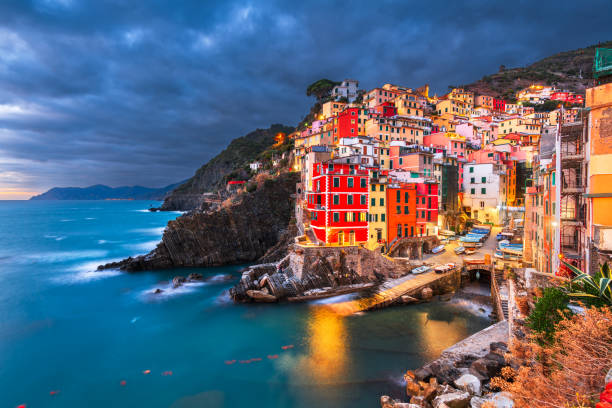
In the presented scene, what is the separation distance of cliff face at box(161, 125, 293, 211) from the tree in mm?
30461

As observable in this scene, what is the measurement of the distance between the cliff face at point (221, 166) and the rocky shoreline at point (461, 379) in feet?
347

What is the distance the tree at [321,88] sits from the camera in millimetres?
89938

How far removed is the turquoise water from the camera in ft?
54.3

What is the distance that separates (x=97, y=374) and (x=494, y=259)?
35.7 meters

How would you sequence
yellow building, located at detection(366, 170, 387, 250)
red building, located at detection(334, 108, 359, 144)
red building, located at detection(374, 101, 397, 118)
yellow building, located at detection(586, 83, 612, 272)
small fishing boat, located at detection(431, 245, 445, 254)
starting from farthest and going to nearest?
1. red building, located at detection(374, 101, 397, 118)
2. red building, located at detection(334, 108, 359, 144)
3. small fishing boat, located at detection(431, 245, 445, 254)
4. yellow building, located at detection(366, 170, 387, 250)
5. yellow building, located at detection(586, 83, 612, 272)

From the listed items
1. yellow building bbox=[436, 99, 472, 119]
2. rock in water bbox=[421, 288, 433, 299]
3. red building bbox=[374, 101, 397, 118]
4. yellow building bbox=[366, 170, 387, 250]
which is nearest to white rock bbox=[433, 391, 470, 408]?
rock in water bbox=[421, 288, 433, 299]

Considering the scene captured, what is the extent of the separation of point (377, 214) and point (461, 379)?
21970 mm

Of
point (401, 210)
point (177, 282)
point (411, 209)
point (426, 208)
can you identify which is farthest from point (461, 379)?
point (177, 282)

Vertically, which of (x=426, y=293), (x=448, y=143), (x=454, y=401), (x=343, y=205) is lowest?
(x=426, y=293)

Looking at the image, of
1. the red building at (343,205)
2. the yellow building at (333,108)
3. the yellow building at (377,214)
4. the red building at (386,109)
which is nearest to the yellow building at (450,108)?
the red building at (386,109)

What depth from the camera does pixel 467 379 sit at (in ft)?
42.2

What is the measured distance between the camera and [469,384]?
12.6m

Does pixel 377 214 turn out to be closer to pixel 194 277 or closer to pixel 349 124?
pixel 194 277

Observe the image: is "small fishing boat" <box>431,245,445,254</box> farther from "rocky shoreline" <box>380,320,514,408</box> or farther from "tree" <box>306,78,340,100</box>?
"tree" <box>306,78,340,100</box>
